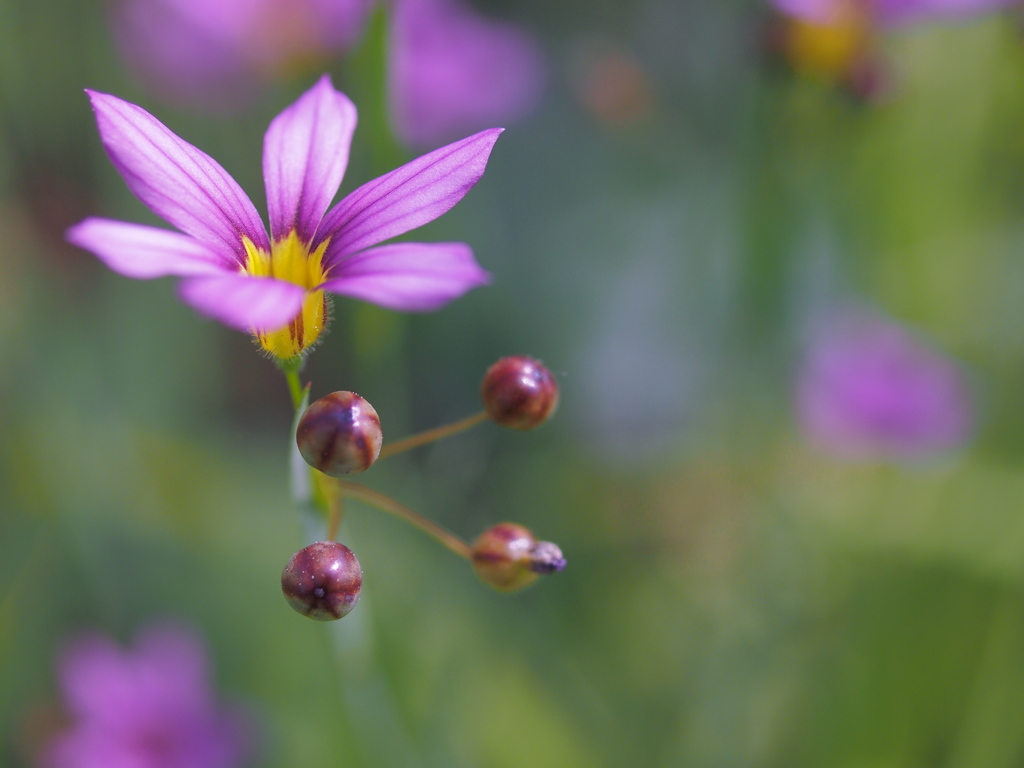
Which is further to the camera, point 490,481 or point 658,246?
point 658,246

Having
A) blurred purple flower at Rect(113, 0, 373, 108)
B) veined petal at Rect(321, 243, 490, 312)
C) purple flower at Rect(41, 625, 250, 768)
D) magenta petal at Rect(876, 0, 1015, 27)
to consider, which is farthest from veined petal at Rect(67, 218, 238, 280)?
magenta petal at Rect(876, 0, 1015, 27)

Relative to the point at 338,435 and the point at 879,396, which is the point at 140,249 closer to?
the point at 338,435

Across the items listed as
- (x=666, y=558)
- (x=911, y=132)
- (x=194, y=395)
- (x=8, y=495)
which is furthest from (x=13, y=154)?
(x=911, y=132)

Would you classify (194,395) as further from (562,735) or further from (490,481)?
(562,735)

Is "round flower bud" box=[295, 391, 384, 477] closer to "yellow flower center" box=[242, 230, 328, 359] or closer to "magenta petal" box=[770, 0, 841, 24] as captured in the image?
"yellow flower center" box=[242, 230, 328, 359]

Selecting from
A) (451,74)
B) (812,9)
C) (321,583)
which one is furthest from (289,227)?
(451,74)

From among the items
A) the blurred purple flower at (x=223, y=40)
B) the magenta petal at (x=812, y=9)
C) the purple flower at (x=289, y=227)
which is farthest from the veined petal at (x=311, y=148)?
the blurred purple flower at (x=223, y=40)

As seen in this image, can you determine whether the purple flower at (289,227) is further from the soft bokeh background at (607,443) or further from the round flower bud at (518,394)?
the soft bokeh background at (607,443)
